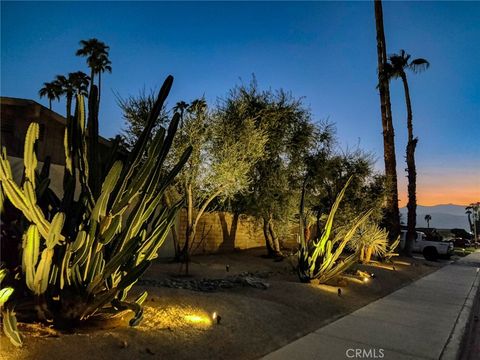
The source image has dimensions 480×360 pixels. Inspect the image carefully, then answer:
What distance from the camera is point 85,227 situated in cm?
505

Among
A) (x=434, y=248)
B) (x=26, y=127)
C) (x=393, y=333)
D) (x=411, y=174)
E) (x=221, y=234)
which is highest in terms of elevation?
(x=26, y=127)

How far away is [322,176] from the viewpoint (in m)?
19.4

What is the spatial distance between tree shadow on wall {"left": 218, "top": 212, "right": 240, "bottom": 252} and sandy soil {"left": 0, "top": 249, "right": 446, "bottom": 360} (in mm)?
9287

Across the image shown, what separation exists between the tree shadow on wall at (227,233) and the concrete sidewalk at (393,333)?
→ 32.1 ft

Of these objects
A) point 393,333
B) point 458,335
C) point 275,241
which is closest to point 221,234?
point 275,241

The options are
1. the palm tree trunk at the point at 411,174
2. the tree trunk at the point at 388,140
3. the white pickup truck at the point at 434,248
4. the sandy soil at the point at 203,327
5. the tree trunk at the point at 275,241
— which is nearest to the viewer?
the sandy soil at the point at 203,327

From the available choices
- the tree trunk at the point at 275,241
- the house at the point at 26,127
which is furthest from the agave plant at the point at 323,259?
the house at the point at 26,127

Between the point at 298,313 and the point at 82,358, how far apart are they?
4.38 meters

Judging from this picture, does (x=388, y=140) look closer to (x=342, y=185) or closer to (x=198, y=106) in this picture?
(x=342, y=185)

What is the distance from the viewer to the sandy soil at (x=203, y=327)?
14.2 ft

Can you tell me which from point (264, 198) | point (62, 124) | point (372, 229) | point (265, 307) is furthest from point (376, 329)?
point (62, 124)

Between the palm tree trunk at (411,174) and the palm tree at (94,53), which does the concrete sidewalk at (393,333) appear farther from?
the palm tree at (94,53)

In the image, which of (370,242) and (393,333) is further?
(370,242)

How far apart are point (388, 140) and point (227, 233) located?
1083 centimetres
